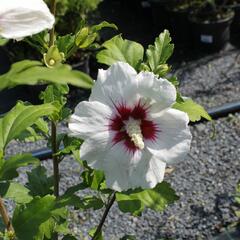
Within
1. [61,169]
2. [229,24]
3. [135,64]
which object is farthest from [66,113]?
[229,24]

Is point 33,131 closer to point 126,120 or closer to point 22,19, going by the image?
point 126,120

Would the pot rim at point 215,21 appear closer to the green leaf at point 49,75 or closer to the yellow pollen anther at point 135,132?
the yellow pollen anther at point 135,132

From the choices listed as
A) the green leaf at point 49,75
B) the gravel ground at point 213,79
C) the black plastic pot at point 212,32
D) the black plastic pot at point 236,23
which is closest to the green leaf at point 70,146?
the green leaf at point 49,75

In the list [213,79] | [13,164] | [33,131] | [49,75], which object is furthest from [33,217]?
[213,79]

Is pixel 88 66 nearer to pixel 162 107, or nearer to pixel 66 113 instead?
pixel 66 113

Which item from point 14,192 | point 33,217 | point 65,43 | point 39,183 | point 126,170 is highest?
point 65,43
